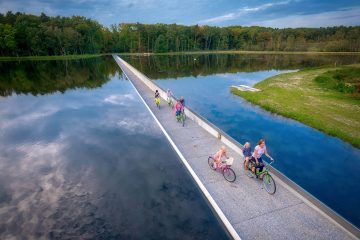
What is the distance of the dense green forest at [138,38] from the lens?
97.3m

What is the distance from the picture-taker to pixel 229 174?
12.0 m

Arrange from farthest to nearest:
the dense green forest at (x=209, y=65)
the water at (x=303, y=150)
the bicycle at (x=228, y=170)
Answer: the dense green forest at (x=209, y=65)
the water at (x=303, y=150)
the bicycle at (x=228, y=170)

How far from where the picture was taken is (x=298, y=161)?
16.0 m

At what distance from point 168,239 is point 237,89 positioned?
32.1m

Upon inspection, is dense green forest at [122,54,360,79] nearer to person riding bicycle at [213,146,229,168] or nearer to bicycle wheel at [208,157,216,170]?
bicycle wheel at [208,157,216,170]

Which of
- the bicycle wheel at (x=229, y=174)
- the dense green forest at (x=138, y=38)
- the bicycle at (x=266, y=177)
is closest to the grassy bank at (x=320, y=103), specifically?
the bicycle at (x=266, y=177)

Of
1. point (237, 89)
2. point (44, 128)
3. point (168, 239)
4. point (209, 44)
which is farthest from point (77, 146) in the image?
point (209, 44)

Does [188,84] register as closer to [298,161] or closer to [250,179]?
[298,161]

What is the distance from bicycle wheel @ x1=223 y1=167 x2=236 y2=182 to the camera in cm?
1195

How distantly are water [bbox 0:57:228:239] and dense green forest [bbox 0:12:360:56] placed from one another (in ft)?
293

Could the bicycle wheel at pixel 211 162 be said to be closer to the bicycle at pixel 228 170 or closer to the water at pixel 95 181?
the bicycle at pixel 228 170

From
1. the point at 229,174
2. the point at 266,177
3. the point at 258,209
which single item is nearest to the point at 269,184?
the point at 266,177

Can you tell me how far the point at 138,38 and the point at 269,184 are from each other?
5590 inches

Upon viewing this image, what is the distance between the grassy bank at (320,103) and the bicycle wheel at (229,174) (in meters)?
11.9
